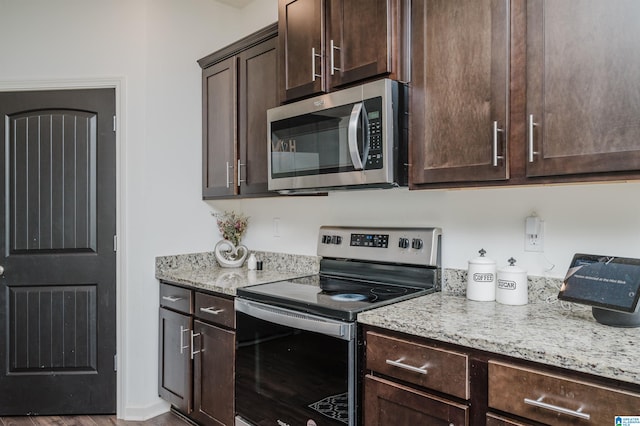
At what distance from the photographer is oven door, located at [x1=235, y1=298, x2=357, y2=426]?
63.2 inches

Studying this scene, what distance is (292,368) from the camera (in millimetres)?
1825

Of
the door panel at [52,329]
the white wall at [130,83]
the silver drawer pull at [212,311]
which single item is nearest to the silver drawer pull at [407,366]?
the silver drawer pull at [212,311]

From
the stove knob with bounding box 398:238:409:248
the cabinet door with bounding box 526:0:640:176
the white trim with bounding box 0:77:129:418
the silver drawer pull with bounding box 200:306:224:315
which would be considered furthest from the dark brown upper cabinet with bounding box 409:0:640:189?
the white trim with bounding box 0:77:129:418

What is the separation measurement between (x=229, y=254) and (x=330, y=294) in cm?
124

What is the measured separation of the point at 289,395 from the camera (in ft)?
6.08

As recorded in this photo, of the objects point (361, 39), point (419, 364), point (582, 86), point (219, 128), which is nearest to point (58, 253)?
point (219, 128)

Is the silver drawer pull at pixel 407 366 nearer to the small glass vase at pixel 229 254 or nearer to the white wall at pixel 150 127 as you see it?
the white wall at pixel 150 127

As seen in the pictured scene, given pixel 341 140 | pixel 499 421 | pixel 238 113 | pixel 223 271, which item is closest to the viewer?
pixel 499 421

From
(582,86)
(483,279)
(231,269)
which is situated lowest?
(231,269)

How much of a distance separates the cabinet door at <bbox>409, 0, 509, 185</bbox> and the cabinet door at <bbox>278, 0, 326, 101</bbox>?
448mm

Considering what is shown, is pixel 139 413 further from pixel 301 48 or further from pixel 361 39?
pixel 361 39

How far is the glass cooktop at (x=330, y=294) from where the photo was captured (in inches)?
65.3

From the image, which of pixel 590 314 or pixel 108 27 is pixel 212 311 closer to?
pixel 590 314

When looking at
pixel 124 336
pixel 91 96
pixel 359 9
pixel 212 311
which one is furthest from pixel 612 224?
pixel 91 96
